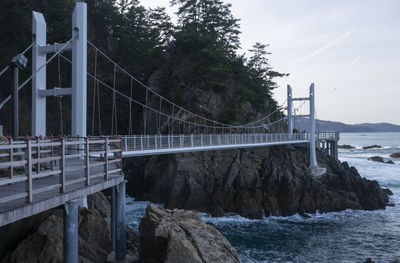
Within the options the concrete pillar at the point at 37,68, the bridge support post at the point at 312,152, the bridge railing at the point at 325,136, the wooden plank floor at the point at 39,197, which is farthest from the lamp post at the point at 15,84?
the bridge railing at the point at 325,136

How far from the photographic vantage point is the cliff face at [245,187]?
22.4m

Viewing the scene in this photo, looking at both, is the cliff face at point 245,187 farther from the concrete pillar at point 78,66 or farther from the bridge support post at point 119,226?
the bridge support post at point 119,226

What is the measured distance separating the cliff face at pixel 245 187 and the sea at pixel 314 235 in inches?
36.2

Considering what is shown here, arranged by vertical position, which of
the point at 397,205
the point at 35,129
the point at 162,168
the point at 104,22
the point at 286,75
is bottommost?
the point at 397,205

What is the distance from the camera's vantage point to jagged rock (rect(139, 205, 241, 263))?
6.78 meters

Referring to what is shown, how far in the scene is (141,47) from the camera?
104 ft

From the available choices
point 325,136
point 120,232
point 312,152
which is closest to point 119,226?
point 120,232

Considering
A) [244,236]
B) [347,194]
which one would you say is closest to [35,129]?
[244,236]

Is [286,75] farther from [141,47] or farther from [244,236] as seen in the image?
[244,236]

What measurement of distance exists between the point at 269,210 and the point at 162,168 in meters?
7.50

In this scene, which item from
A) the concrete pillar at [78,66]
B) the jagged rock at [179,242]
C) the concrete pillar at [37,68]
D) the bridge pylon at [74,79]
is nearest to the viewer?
the jagged rock at [179,242]

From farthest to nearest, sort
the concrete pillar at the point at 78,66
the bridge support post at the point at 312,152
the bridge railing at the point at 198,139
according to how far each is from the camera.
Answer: the bridge support post at the point at 312,152, the bridge railing at the point at 198,139, the concrete pillar at the point at 78,66

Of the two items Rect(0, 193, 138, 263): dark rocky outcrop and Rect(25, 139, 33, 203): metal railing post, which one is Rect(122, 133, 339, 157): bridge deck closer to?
Rect(0, 193, 138, 263): dark rocky outcrop

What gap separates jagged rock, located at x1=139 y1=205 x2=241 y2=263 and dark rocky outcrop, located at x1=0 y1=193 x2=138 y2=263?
88cm
